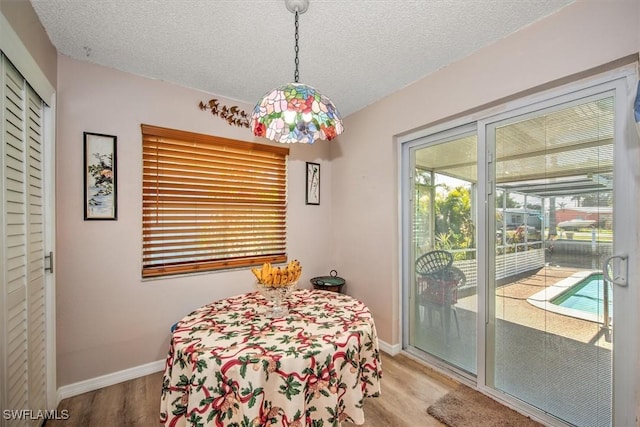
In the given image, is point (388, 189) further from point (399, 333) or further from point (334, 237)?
point (399, 333)

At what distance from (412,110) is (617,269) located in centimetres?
168

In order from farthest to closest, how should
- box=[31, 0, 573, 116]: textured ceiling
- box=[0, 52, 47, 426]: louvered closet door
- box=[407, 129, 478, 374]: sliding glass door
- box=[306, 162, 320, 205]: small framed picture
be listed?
1. box=[306, 162, 320, 205]: small framed picture
2. box=[407, 129, 478, 374]: sliding glass door
3. box=[31, 0, 573, 116]: textured ceiling
4. box=[0, 52, 47, 426]: louvered closet door

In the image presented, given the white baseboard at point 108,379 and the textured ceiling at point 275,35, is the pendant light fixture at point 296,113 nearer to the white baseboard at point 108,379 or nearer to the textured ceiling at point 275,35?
the textured ceiling at point 275,35

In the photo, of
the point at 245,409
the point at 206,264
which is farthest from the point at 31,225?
the point at 245,409

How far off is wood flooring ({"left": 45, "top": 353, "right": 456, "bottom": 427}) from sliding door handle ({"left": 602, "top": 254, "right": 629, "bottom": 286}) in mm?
1266

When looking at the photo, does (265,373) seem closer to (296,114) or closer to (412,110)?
(296,114)

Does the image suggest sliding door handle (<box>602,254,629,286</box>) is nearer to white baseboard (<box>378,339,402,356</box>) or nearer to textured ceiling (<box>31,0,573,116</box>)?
textured ceiling (<box>31,0,573,116</box>)

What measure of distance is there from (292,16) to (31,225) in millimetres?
1896

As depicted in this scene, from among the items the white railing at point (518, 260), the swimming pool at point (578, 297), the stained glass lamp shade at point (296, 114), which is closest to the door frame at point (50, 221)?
the stained glass lamp shade at point (296, 114)

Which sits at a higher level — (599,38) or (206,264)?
(599,38)

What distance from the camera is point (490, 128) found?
199cm

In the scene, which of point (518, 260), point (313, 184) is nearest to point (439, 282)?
point (518, 260)

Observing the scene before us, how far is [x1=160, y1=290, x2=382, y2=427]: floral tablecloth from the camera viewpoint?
1.06m

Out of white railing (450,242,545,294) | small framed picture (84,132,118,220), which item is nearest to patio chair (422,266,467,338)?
white railing (450,242,545,294)
